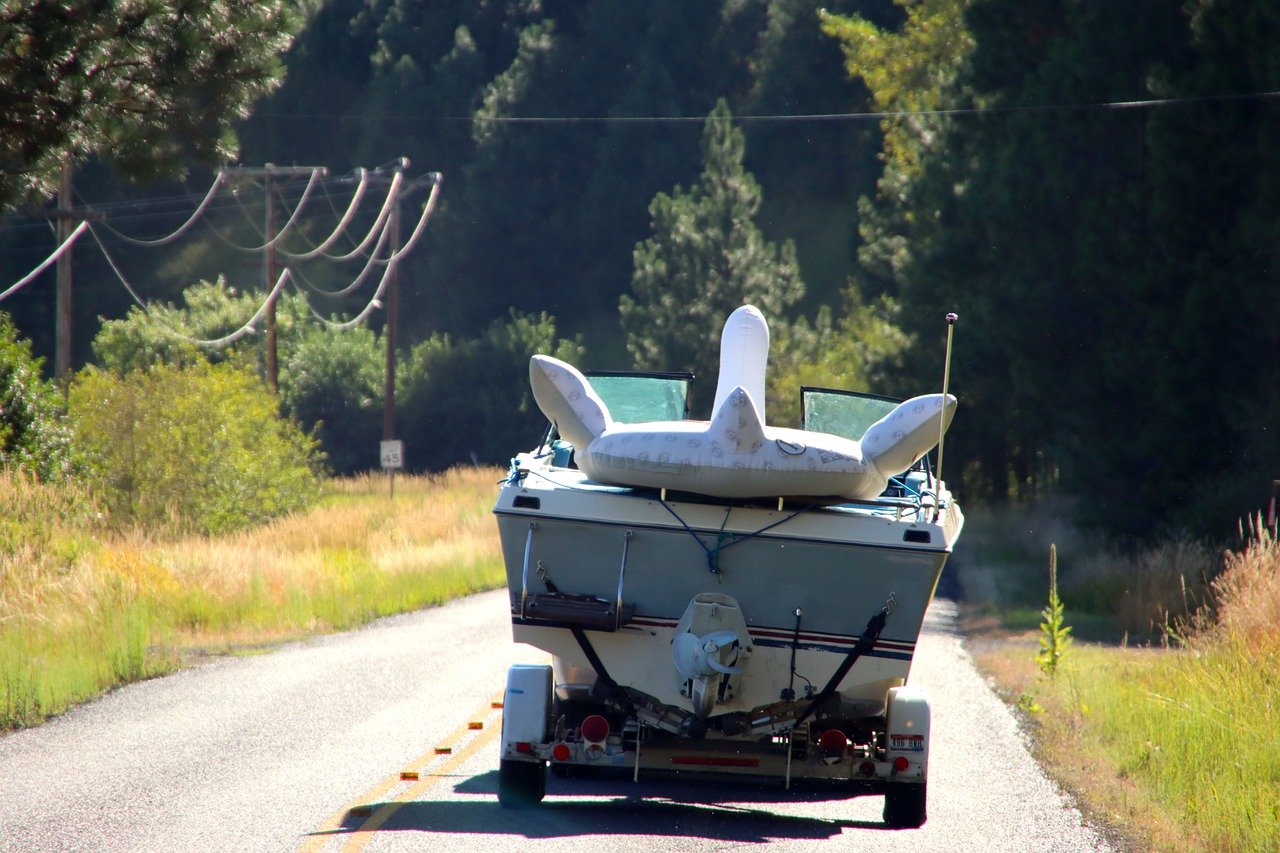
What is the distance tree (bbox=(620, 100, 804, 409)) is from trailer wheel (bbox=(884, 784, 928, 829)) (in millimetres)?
51088

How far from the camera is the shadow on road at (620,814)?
8695 millimetres

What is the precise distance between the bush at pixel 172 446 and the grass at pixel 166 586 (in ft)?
4.22

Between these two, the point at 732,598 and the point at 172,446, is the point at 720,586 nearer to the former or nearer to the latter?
the point at 732,598

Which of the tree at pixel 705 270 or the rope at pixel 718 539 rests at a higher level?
the tree at pixel 705 270

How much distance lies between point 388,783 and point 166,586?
10331 millimetres

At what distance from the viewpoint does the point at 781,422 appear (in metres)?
53.3

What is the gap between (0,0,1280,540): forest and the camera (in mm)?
23312

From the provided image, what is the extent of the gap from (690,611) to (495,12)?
239 ft

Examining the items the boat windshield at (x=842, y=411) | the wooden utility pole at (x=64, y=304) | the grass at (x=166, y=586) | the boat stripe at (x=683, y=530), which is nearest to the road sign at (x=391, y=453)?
the grass at (x=166, y=586)

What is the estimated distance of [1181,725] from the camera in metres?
11.0

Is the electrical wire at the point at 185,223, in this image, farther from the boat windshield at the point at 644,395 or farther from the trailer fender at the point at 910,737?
the trailer fender at the point at 910,737

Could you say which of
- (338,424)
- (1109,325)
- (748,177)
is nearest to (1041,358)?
(1109,325)

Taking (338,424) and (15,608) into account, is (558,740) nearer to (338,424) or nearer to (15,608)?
(15,608)

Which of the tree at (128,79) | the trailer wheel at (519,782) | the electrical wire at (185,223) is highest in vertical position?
the electrical wire at (185,223)
